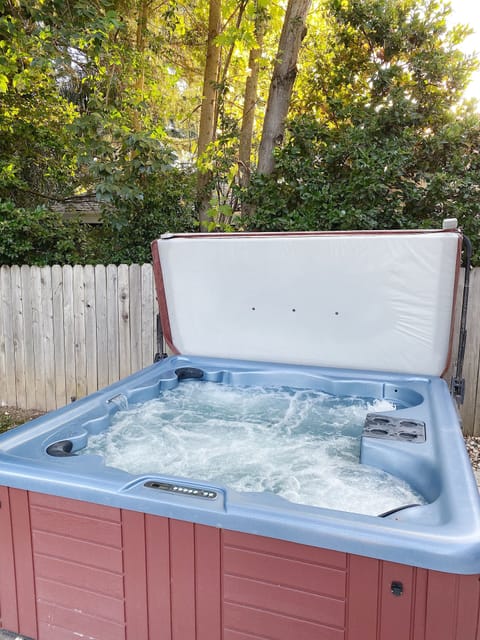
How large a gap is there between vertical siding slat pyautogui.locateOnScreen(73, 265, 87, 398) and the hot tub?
1629mm

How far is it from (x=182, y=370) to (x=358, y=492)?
1.61 metres

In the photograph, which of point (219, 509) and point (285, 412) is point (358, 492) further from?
point (285, 412)

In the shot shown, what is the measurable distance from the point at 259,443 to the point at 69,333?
250 cm

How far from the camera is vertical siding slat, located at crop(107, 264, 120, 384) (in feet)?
13.1

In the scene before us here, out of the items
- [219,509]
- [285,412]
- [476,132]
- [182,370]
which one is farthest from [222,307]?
[476,132]

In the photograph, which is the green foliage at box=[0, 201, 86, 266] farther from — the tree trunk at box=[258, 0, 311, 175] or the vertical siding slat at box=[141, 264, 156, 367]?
the tree trunk at box=[258, 0, 311, 175]

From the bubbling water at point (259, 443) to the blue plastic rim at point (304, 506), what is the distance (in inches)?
4.5

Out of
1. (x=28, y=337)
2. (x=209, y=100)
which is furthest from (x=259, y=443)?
(x=209, y=100)

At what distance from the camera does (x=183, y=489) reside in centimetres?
143

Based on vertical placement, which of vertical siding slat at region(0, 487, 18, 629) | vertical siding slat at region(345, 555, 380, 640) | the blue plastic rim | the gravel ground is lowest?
the gravel ground

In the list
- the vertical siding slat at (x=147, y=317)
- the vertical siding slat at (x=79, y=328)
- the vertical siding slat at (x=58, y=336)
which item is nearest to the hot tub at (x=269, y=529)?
the vertical siding slat at (x=147, y=317)

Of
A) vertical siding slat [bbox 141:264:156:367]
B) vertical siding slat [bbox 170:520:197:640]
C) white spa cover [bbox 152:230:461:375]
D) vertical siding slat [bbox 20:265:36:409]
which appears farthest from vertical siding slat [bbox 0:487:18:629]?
vertical siding slat [bbox 20:265:36:409]

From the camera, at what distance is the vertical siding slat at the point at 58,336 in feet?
13.6

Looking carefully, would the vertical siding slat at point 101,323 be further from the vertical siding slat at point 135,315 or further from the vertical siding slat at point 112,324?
the vertical siding slat at point 135,315
